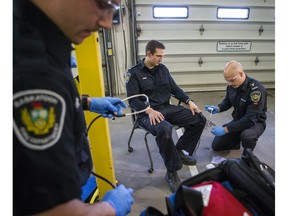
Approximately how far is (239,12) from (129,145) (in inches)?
130

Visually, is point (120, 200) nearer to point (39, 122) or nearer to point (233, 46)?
point (39, 122)

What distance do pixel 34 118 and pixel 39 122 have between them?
14 mm

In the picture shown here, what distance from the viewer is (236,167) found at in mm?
796

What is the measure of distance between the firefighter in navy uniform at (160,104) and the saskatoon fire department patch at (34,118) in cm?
150

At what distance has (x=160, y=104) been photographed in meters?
2.40

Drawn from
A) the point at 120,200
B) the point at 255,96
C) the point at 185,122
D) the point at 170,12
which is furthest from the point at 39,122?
the point at 170,12

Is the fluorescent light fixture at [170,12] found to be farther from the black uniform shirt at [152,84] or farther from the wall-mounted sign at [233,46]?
the black uniform shirt at [152,84]

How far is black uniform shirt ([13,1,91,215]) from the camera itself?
50cm

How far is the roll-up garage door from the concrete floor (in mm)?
1384

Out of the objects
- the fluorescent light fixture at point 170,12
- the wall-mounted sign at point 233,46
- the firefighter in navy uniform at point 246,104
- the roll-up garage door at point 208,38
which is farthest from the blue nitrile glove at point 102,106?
the wall-mounted sign at point 233,46

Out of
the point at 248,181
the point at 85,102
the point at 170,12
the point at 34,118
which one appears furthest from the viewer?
the point at 170,12

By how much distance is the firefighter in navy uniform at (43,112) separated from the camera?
499 mm

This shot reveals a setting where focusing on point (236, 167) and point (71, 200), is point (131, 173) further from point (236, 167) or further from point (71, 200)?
point (71, 200)

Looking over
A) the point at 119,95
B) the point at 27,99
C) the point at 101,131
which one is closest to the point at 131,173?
the point at 101,131
